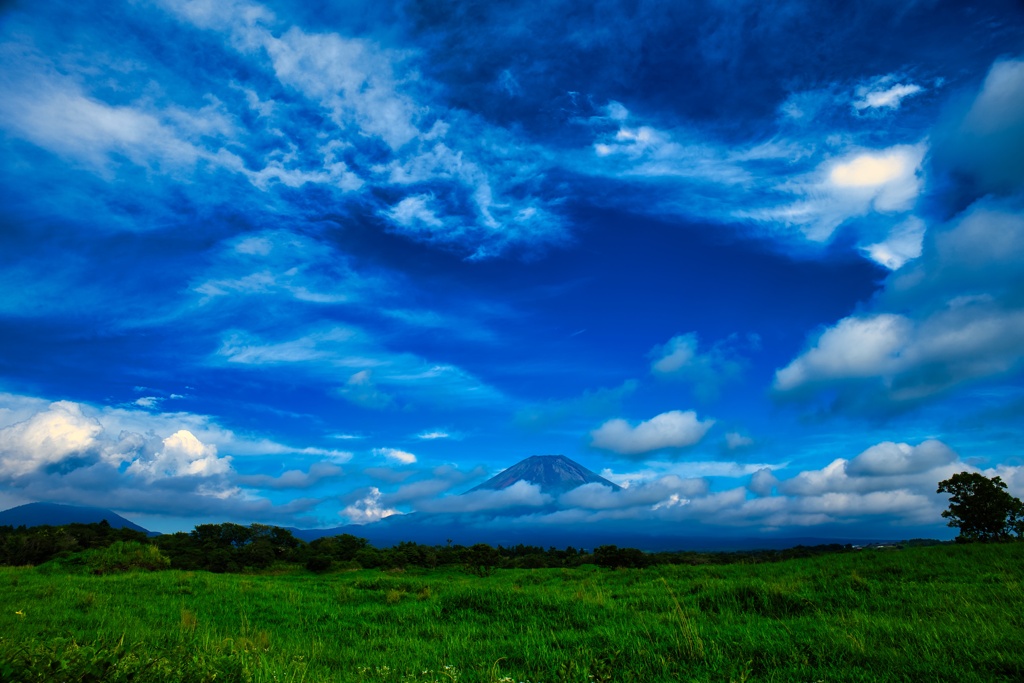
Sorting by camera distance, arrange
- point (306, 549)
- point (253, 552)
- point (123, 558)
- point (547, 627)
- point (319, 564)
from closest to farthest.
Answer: point (547, 627) → point (123, 558) → point (319, 564) → point (253, 552) → point (306, 549)

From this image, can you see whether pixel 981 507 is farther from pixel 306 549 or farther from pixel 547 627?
pixel 306 549

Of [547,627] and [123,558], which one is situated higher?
[123,558]

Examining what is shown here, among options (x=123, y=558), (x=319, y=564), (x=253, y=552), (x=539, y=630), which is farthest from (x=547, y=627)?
(x=253, y=552)

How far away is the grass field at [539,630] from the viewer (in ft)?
21.5

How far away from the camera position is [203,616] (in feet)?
44.5

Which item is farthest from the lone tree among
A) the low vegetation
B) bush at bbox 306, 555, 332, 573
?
bush at bbox 306, 555, 332, 573

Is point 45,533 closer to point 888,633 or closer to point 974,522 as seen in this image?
point 888,633

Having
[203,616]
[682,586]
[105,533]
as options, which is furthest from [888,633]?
[105,533]

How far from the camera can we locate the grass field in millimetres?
6543

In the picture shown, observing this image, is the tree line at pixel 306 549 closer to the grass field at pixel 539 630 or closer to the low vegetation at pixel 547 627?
the low vegetation at pixel 547 627

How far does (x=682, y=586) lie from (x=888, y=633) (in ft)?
27.0

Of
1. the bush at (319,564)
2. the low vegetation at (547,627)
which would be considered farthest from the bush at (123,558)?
the bush at (319,564)

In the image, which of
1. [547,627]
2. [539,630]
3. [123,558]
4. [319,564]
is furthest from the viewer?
[319,564]

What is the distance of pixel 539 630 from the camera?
408 inches
